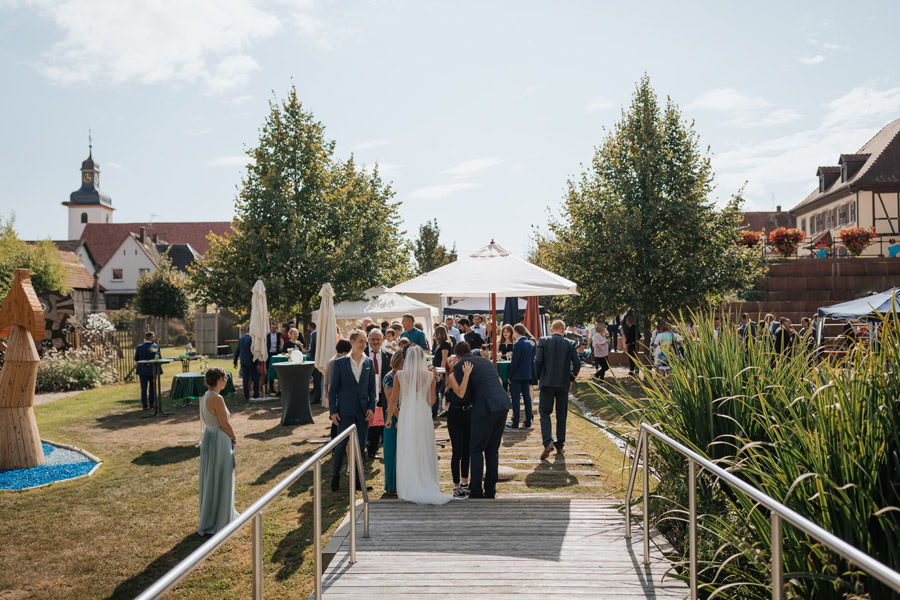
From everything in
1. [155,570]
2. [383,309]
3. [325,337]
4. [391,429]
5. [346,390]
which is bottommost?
[155,570]

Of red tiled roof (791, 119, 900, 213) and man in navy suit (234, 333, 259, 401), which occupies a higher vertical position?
red tiled roof (791, 119, 900, 213)

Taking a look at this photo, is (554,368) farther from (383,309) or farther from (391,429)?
(383,309)

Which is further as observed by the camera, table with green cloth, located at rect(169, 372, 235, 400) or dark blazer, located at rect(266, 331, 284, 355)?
dark blazer, located at rect(266, 331, 284, 355)

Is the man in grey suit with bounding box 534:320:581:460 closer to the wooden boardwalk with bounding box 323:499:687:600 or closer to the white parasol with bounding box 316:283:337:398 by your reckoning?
the wooden boardwalk with bounding box 323:499:687:600

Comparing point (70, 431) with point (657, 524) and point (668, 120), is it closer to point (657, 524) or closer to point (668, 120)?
point (657, 524)

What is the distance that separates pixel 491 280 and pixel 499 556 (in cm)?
469

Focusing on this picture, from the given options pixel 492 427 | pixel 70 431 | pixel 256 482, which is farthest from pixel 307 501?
pixel 70 431

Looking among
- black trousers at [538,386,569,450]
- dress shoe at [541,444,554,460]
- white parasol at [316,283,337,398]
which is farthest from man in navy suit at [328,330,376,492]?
white parasol at [316,283,337,398]

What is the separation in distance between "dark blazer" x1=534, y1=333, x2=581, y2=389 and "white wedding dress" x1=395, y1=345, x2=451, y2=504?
2.92 m

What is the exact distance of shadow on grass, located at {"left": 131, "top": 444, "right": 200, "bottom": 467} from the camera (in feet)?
36.7

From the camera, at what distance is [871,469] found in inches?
145

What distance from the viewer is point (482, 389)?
7684 millimetres

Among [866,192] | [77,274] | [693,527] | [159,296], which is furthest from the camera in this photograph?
[77,274]

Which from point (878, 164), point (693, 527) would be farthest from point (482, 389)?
point (878, 164)
